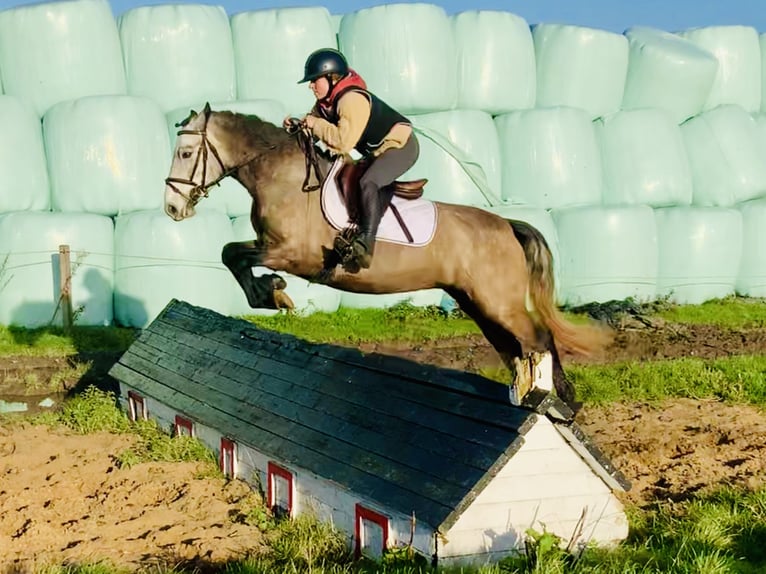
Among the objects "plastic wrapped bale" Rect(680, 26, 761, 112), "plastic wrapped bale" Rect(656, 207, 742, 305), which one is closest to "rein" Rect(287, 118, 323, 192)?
"plastic wrapped bale" Rect(656, 207, 742, 305)

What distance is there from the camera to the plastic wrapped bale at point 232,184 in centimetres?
1145

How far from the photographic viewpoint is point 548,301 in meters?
6.39

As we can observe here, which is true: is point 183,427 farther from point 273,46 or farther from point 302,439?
point 273,46

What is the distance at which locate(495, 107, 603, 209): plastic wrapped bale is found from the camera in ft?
41.2

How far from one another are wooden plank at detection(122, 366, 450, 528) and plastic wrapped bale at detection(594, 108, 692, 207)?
7.84 metres

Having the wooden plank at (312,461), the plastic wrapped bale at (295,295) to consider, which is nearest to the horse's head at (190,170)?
the wooden plank at (312,461)

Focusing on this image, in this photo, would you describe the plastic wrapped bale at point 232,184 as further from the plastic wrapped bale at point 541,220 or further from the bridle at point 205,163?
the bridle at point 205,163

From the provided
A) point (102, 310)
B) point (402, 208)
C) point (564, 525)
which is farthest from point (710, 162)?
point (564, 525)

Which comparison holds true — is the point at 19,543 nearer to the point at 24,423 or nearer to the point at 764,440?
the point at 24,423

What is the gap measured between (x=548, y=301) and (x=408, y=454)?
1.92 metres

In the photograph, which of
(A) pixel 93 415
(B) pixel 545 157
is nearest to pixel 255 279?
(A) pixel 93 415

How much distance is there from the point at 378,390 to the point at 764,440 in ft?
9.69

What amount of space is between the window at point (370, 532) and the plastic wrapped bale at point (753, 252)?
33.5 ft

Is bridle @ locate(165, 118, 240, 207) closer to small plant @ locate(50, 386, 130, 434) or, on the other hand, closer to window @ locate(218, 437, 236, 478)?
window @ locate(218, 437, 236, 478)
